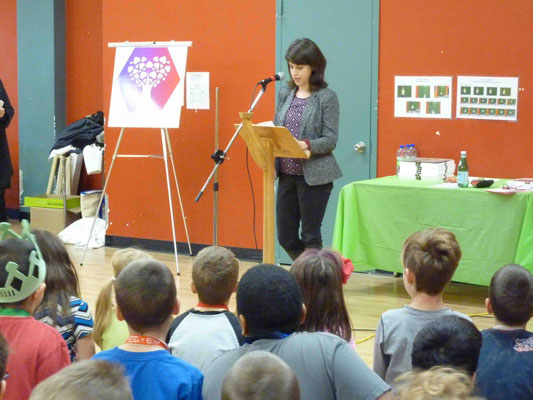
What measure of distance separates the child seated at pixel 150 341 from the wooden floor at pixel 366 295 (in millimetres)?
2332

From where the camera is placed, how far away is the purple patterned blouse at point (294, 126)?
5086mm

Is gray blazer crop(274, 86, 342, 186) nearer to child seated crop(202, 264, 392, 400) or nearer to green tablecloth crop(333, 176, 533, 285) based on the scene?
green tablecloth crop(333, 176, 533, 285)

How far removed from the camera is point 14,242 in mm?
2330

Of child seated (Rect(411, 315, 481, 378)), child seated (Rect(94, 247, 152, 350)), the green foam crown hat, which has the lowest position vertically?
child seated (Rect(94, 247, 152, 350))

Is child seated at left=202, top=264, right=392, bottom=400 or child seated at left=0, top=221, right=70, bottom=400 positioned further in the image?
child seated at left=0, top=221, right=70, bottom=400

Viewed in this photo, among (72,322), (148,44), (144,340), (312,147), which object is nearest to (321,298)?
(144,340)

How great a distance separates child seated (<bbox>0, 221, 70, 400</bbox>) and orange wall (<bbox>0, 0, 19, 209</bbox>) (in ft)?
23.1

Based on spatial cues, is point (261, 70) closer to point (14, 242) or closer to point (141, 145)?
point (141, 145)

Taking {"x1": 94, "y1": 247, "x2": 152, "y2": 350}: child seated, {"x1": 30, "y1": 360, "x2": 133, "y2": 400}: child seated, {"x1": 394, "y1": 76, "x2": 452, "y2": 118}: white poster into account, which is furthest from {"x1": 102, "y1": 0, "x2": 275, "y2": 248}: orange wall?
{"x1": 30, "y1": 360, "x2": 133, "y2": 400}: child seated

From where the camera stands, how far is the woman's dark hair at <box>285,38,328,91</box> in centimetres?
496

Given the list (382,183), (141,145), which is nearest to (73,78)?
(141,145)

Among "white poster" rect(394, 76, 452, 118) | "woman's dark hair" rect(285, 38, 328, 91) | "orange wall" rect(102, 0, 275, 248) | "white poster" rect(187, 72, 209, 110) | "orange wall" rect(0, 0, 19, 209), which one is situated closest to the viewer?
"woman's dark hair" rect(285, 38, 328, 91)

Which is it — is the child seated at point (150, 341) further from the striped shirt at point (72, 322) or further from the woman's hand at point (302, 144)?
the woman's hand at point (302, 144)

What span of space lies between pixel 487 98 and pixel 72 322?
13.1 feet
